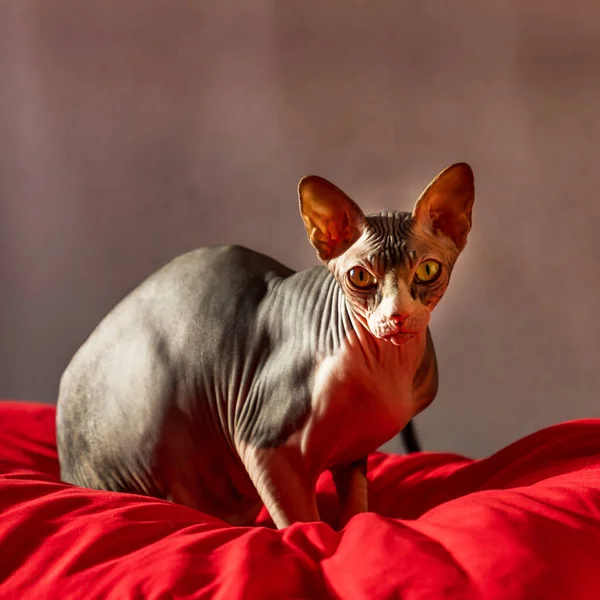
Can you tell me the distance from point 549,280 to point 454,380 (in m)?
0.27

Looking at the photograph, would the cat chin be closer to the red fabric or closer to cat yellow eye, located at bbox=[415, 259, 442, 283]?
cat yellow eye, located at bbox=[415, 259, 442, 283]

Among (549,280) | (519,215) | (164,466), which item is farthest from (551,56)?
(164,466)

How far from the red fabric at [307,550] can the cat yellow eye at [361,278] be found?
0.24 meters

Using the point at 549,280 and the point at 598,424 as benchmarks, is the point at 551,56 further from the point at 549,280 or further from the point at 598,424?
the point at 598,424

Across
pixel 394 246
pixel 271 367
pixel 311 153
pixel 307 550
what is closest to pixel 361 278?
pixel 394 246

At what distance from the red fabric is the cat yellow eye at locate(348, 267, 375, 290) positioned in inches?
9.3

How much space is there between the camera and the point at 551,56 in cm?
141

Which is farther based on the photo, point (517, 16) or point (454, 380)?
point (454, 380)

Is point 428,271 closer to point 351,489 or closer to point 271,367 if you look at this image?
point 271,367

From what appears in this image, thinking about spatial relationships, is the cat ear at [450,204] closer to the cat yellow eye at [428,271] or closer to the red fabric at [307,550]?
the cat yellow eye at [428,271]

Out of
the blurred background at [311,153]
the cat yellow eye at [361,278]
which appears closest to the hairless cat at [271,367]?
the cat yellow eye at [361,278]

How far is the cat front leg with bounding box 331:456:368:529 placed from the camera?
985mm

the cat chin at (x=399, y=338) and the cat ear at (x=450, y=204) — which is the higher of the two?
the cat ear at (x=450, y=204)

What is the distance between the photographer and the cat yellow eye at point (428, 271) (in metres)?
0.81
